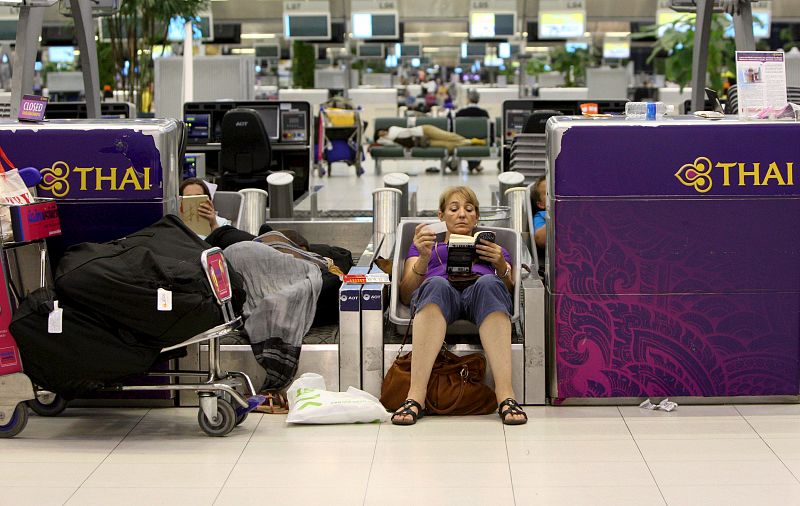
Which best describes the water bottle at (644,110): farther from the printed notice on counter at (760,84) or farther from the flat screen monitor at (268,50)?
the flat screen monitor at (268,50)

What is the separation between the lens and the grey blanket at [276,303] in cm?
520

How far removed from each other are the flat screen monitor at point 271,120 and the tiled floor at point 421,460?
7218 mm

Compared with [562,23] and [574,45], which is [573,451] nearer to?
[562,23]

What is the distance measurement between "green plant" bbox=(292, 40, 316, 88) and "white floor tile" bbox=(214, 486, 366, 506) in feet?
68.3

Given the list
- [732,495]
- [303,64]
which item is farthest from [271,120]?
[303,64]

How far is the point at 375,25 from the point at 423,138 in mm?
4528

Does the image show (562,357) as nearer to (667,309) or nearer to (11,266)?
(667,309)

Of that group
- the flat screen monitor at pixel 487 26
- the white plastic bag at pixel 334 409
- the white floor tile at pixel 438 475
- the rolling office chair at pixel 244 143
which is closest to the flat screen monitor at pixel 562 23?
the flat screen monitor at pixel 487 26

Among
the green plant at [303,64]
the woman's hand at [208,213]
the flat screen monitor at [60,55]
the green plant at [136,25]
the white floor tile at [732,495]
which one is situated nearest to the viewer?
the white floor tile at [732,495]

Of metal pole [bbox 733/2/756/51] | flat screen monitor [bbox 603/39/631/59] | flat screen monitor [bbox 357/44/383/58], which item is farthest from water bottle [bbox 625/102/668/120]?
flat screen monitor [bbox 357/44/383/58]

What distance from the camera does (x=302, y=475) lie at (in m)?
4.24

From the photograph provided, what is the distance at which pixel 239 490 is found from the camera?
160 inches

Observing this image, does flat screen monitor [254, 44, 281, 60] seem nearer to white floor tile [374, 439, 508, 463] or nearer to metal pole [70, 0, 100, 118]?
metal pole [70, 0, 100, 118]

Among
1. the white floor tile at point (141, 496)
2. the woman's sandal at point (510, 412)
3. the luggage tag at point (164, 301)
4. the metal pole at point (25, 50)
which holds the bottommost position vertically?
the white floor tile at point (141, 496)
